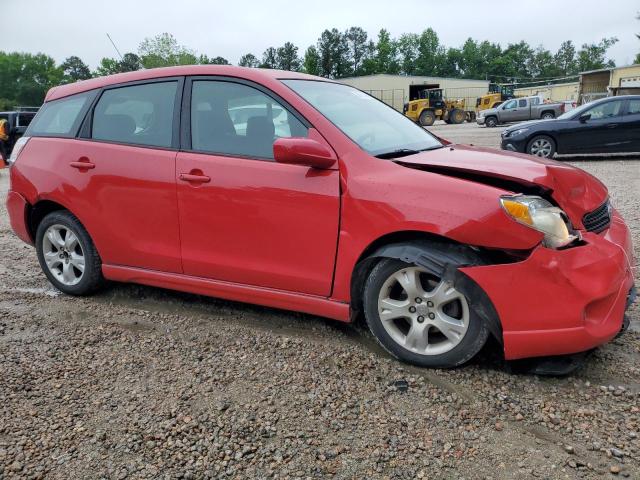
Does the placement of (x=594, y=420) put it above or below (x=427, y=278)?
below

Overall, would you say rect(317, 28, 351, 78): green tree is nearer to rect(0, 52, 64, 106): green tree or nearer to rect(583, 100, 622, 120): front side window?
rect(0, 52, 64, 106): green tree

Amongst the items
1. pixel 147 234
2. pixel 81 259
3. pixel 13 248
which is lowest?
→ pixel 13 248

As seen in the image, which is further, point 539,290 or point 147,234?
point 147,234

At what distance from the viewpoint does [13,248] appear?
6004 mm

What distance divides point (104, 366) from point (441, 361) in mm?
1963

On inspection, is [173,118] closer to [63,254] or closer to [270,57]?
[63,254]

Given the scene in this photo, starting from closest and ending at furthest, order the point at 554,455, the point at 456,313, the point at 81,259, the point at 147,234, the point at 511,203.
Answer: the point at 554,455, the point at 511,203, the point at 456,313, the point at 147,234, the point at 81,259

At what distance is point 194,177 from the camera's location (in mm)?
3391

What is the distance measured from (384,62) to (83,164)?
106 meters

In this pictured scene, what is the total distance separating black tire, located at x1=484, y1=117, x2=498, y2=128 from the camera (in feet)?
103

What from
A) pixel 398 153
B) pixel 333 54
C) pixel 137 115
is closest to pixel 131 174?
pixel 137 115

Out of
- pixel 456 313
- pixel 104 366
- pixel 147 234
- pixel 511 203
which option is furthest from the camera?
pixel 147 234

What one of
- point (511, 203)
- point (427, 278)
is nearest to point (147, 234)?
point (427, 278)

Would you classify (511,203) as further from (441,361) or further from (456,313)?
(441,361)
